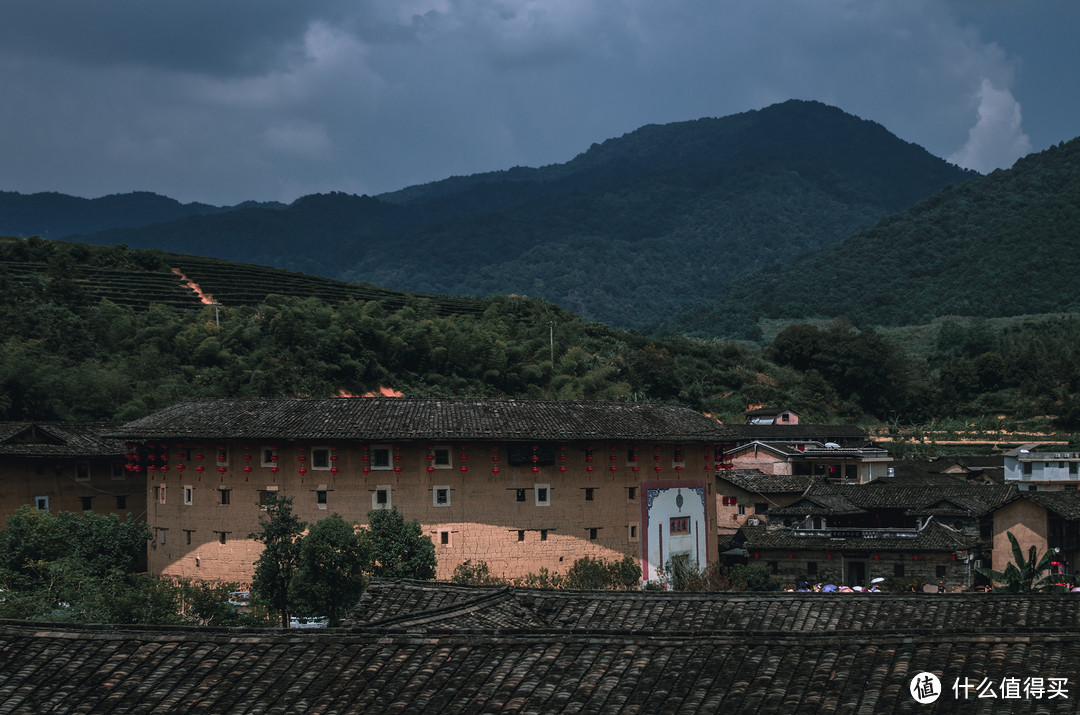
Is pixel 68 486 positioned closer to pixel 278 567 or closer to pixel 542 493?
pixel 278 567

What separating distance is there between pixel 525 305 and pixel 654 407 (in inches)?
2189

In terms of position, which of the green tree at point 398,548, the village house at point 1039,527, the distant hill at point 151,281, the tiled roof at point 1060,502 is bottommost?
the village house at point 1039,527

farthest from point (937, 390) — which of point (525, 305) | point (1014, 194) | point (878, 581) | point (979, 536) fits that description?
point (1014, 194)

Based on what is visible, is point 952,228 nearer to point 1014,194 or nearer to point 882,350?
point 1014,194

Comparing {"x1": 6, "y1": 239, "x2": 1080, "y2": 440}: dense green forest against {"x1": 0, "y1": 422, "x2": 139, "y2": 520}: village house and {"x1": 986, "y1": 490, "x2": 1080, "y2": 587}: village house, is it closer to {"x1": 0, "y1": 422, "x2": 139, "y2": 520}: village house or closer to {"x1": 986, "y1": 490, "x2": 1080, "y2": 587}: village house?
{"x1": 0, "y1": 422, "x2": 139, "y2": 520}: village house

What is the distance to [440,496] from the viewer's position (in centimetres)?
3494

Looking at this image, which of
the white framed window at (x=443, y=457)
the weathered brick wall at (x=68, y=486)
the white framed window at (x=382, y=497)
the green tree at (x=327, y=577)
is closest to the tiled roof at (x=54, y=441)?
the weathered brick wall at (x=68, y=486)

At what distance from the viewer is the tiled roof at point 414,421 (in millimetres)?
34438

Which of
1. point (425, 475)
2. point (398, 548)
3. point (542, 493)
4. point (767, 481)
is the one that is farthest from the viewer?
point (767, 481)

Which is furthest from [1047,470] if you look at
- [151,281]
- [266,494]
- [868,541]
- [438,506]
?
[151,281]

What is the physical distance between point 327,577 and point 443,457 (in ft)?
27.5

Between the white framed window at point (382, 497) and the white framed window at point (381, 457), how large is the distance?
1.94 ft

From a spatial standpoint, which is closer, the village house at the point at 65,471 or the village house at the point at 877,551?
the village house at the point at 65,471

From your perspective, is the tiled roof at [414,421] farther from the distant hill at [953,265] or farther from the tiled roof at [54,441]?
the distant hill at [953,265]
